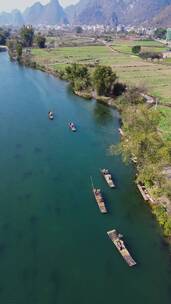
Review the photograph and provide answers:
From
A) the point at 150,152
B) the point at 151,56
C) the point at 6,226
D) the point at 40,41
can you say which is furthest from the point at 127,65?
the point at 6,226

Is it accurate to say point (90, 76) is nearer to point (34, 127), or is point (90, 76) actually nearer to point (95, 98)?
point (95, 98)

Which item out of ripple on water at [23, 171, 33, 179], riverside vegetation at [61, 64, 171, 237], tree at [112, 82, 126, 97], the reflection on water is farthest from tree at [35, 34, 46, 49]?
ripple on water at [23, 171, 33, 179]

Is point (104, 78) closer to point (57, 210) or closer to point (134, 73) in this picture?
point (134, 73)

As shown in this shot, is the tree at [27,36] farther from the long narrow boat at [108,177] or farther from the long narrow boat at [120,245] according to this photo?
the long narrow boat at [120,245]

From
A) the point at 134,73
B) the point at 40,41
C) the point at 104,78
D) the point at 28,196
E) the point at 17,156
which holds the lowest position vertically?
the point at 28,196

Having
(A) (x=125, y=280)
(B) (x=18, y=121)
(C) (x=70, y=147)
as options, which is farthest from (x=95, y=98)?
(A) (x=125, y=280)
